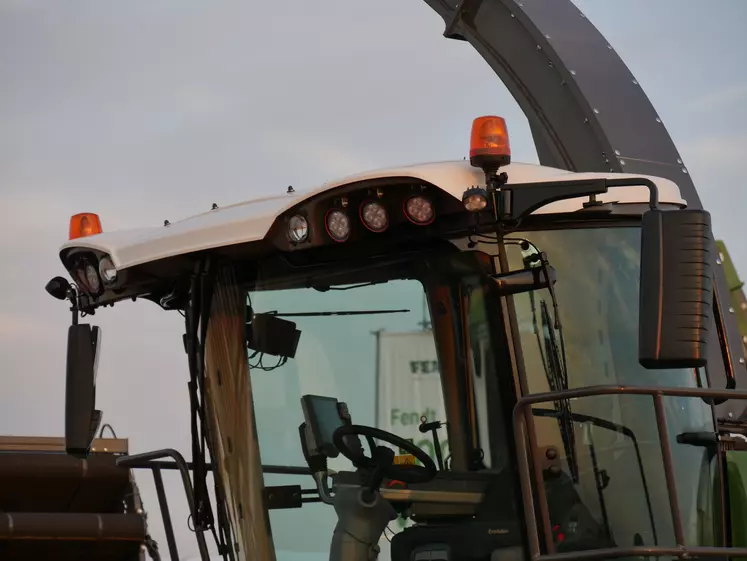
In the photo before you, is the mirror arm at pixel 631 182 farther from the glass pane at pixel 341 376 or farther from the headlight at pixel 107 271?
the headlight at pixel 107 271

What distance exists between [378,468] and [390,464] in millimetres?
60

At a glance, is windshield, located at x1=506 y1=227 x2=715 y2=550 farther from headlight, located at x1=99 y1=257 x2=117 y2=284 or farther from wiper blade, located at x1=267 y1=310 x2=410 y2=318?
headlight, located at x1=99 y1=257 x2=117 y2=284

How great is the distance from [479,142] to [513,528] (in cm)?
138

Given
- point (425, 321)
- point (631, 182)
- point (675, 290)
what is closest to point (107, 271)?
point (425, 321)

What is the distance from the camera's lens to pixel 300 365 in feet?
16.9

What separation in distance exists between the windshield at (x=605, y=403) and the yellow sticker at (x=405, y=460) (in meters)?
0.47

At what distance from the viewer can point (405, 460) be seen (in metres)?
4.73

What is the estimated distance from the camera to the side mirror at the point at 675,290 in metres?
3.91

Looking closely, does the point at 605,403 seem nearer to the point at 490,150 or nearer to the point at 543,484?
the point at 543,484

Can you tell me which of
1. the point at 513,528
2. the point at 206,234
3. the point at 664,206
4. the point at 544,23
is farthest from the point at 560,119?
the point at 513,528

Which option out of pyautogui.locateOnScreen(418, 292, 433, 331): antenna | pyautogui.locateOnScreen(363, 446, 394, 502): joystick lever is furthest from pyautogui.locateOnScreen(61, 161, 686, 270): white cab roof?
pyautogui.locateOnScreen(363, 446, 394, 502): joystick lever

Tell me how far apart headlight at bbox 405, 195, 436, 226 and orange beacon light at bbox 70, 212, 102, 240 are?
6.50 feet

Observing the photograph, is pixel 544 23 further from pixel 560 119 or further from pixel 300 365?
pixel 300 365

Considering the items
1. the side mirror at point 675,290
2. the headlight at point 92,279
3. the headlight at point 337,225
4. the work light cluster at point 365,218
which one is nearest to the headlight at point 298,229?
the work light cluster at point 365,218
